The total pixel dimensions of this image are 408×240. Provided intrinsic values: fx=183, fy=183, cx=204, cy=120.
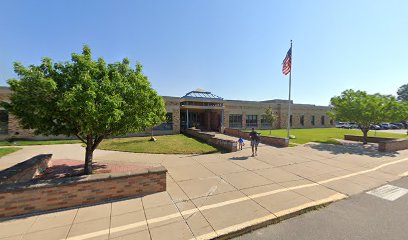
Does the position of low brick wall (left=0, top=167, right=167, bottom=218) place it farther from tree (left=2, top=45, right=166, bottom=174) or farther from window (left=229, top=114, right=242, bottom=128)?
window (left=229, top=114, right=242, bottom=128)

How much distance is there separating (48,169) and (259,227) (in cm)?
895

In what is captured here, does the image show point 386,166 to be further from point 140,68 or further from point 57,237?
point 57,237

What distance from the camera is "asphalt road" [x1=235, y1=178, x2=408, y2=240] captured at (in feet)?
12.4

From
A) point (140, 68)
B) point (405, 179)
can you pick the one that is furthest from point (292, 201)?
point (140, 68)

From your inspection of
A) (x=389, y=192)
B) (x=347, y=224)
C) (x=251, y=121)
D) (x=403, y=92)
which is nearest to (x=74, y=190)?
(x=347, y=224)

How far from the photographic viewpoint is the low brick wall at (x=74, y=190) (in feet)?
14.3

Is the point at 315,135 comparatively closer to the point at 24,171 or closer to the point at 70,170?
the point at 70,170

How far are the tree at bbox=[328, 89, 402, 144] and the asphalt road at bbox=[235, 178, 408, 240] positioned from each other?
13061 mm

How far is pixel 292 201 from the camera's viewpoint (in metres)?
5.23

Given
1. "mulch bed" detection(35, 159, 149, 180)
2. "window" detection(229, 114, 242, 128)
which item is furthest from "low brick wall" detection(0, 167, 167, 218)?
"window" detection(229, 114, 242, 128)

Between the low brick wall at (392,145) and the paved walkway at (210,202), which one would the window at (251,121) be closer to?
the low brick wall at (392,145)

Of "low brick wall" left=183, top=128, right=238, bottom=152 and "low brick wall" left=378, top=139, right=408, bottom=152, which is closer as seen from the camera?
"low brick wall" left=183, top=128, right=238, bottom=152

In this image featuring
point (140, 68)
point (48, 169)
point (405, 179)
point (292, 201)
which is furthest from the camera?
point (48, 169)

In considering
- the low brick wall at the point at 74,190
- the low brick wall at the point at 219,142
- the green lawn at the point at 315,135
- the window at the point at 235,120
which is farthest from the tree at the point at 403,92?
the low brick wall at the point at 74,190
